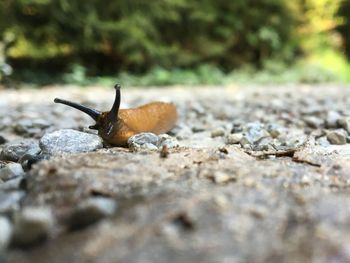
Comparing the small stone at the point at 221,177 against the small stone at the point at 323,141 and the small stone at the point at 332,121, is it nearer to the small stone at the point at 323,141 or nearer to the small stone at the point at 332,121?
the small stone at the point at 323,141

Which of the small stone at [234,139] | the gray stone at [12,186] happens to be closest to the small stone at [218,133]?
the small stone at [234,139]

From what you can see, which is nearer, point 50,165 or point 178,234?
point 178,234

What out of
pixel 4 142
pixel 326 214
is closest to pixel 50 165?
pixel 326 214

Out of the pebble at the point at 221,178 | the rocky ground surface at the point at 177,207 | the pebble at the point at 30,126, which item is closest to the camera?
the rocky ground surface at the point at 177,207

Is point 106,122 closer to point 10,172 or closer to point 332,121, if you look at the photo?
point 10,172

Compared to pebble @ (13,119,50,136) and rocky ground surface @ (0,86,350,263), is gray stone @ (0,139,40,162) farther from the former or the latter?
pebble @ (13,119,50,136)

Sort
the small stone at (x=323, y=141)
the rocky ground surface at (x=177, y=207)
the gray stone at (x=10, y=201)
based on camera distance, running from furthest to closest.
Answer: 1. the small stone at (x=323, y=141)
2. the gray stone at (x=10, y=201)
3. the rocky ground surface at (x=177, y=207)

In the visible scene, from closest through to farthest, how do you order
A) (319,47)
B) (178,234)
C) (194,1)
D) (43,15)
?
(178,234)
(43,15)
(194,1)
(319,47)

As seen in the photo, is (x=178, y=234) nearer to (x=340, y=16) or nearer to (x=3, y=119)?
(x=3, y=119)
